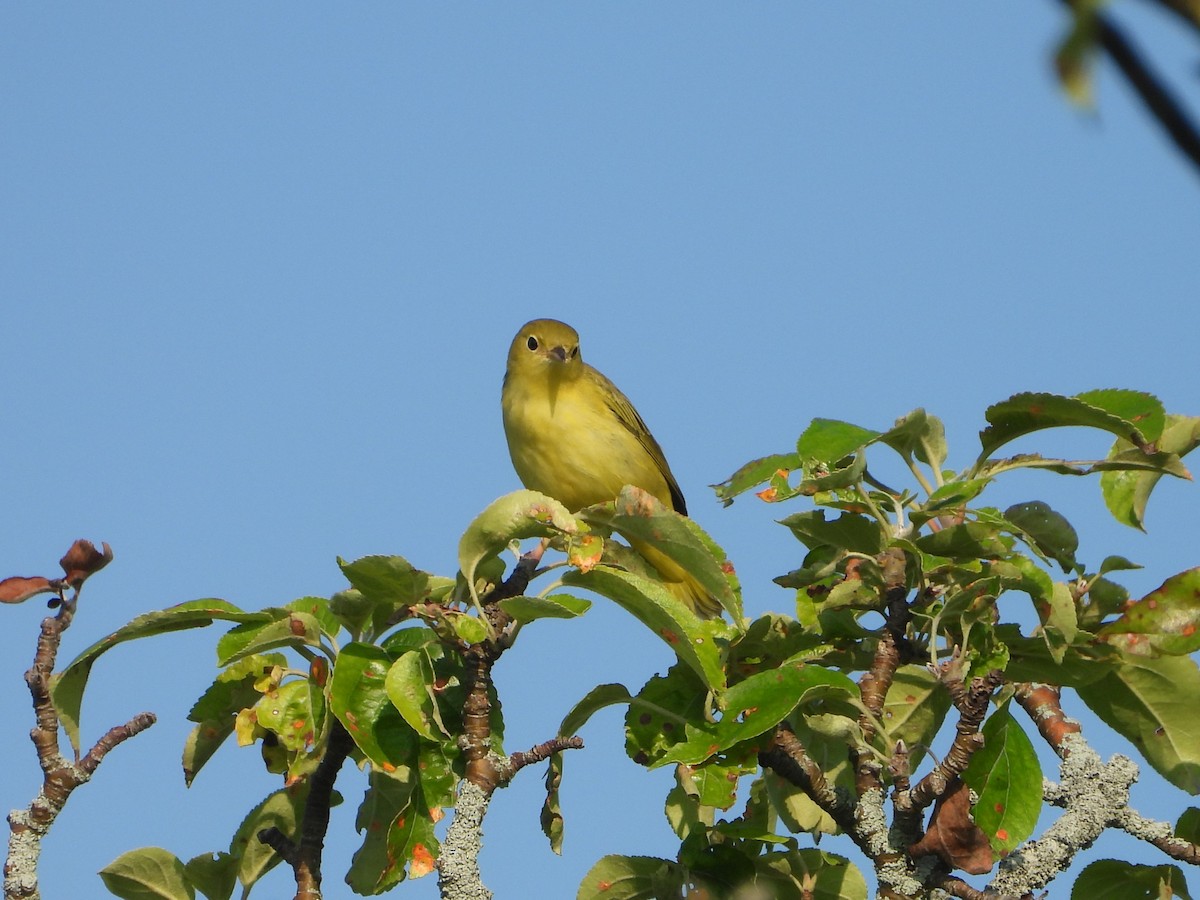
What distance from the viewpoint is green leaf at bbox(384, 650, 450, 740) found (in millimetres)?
3439

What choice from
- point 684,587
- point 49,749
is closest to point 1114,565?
point 49,749

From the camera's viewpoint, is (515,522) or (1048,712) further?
(1048,712)

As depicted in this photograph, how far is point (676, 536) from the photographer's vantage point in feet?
11.6

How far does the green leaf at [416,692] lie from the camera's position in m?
3.44

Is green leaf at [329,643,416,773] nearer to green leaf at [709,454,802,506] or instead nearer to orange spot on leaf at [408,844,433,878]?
orange spot on leaf at [408,844,433,878]

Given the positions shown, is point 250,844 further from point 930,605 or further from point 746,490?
point 930,605

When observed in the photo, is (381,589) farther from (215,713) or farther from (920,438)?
(920,438)

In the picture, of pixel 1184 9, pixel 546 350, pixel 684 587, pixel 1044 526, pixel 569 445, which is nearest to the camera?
pixel 1184 9

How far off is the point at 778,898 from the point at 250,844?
1.53m

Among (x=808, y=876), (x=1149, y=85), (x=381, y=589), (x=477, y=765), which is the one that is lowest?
(x=808, y=876)

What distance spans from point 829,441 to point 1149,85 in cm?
311

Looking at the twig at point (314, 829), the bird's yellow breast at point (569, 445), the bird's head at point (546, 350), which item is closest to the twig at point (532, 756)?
the twig at point (314, 829)

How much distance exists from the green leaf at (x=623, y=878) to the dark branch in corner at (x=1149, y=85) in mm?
3503

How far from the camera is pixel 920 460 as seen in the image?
3.98 meters
